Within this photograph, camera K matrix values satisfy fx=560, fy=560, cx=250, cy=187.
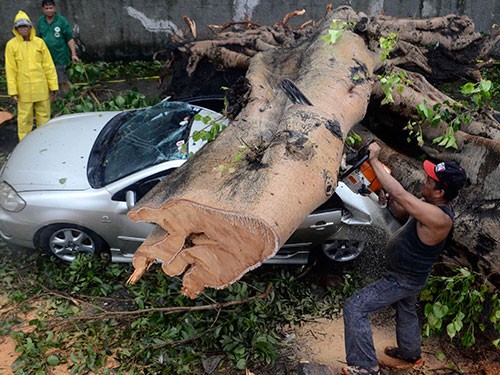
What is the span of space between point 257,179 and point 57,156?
3091mm

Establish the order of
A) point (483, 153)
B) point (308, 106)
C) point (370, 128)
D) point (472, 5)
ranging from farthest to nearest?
point (472, 5), point (370, 128), point (483, 153), point (308, 106)

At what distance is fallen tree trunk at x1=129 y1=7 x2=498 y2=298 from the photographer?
3193mm

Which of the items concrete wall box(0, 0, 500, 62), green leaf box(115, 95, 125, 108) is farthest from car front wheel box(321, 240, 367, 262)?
concrete wall box(0, 0, 500, 62)

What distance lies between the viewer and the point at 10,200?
17.6 feet

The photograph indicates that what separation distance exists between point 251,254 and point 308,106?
1.38m

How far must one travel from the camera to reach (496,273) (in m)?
4.48

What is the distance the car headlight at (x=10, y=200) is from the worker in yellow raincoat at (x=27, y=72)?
218 centimetres

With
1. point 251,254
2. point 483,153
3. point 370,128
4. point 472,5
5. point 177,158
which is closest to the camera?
point 251,254

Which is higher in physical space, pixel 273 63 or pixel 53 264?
pixel 273 63

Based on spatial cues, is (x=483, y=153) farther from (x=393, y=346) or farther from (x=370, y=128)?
(x=393, y=346)

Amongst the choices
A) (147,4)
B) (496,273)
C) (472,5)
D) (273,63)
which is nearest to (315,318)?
(496,273)

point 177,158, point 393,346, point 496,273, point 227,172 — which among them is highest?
point 227,172

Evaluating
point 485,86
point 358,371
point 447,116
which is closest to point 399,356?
point 358,371

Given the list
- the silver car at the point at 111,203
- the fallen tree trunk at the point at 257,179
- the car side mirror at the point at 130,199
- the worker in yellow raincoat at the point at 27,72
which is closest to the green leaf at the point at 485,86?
the fallen tree trunk at the point at 257,179
